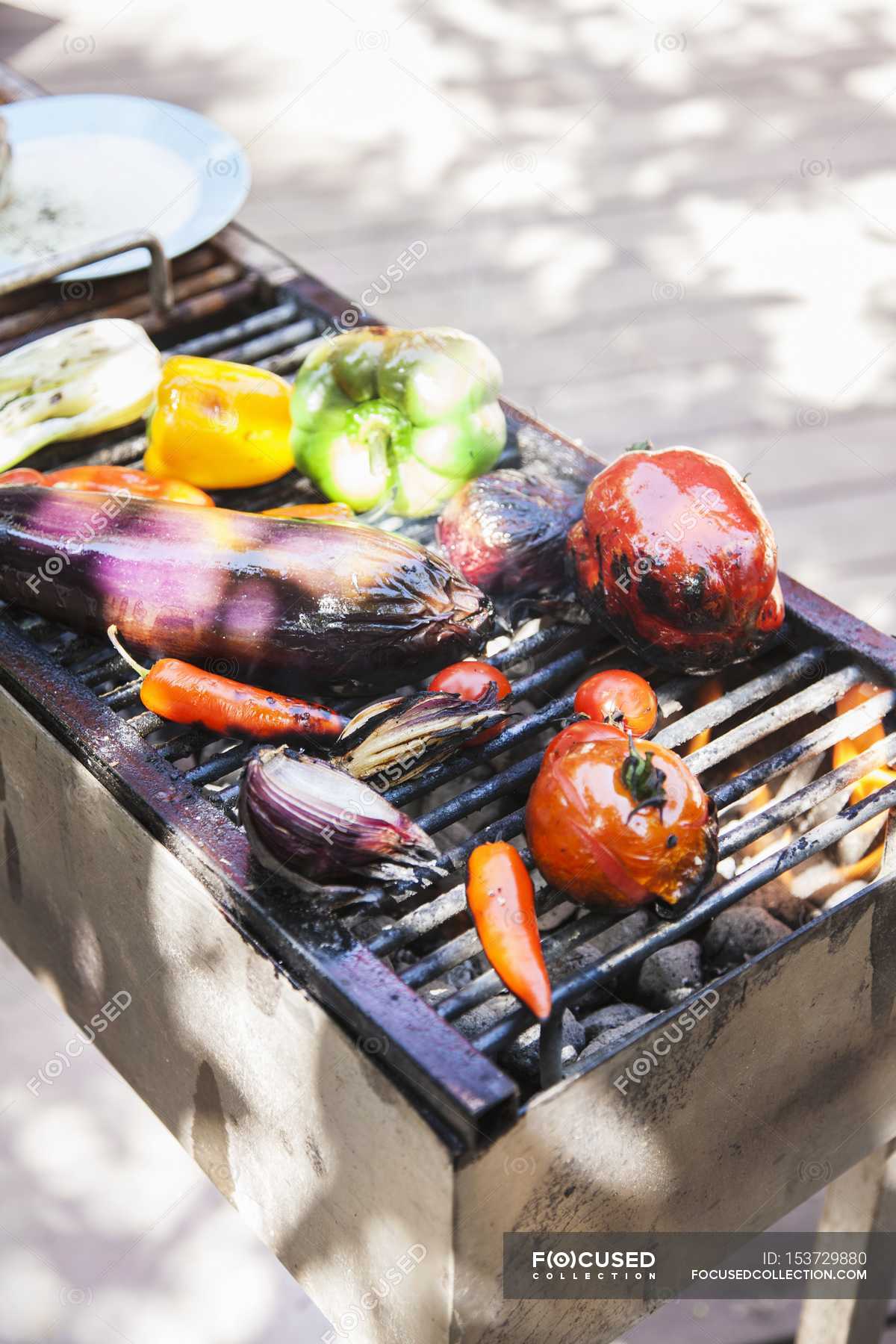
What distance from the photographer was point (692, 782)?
157cm

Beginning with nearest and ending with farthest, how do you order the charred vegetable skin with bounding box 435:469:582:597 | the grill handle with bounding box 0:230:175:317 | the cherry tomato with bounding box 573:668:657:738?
the cherry tomato with bounding box 573:668:657:738 → the charred vegetable skin with bounding box 435:469:582:597 → the grill handle with bounding box 0:230:175:317

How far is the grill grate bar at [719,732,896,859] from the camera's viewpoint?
165 cm

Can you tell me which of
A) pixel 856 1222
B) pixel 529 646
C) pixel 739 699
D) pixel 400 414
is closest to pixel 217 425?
pixel 400 414

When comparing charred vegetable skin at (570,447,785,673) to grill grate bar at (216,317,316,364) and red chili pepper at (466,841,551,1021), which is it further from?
grill grate bar at (216,317,316,364)

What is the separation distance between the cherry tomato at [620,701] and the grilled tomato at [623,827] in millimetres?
176

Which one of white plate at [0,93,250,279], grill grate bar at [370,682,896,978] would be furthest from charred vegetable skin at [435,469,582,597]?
white plate at [0,93,250,279]

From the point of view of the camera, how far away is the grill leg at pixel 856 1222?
2.13 m

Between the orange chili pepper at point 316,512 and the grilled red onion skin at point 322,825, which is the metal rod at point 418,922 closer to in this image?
the grilled red onion skin at point 322,825

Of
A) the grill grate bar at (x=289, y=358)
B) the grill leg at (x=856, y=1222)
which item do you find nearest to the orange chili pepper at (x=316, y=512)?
the grill grate bar at (x=289, y=358)

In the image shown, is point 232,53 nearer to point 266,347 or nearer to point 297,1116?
point 266,347

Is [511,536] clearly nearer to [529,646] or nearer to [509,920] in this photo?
[529,646]

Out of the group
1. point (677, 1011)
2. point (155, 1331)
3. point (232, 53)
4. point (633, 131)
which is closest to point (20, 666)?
point (677, 1011)

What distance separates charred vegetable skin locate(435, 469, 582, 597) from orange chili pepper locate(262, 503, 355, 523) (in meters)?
0.16

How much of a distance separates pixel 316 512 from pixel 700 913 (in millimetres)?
856
